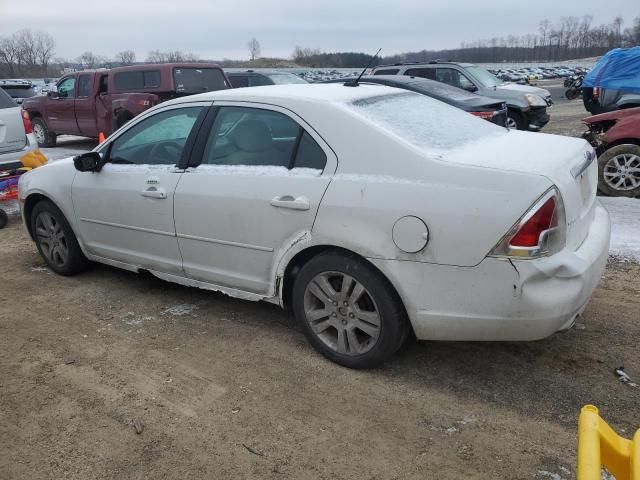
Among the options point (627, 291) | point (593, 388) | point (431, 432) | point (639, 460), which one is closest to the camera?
point (639, 460)

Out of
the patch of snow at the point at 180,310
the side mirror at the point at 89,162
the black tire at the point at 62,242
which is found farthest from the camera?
the black tire at the point at 62,242

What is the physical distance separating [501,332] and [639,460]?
1.32 metres

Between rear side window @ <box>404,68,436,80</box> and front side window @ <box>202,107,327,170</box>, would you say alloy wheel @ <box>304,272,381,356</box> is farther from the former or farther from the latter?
rear side window @ <box>404,68,436,80</box>

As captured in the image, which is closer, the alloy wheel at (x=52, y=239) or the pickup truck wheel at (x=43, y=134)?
the alloy wheel at (x=52, y=239)

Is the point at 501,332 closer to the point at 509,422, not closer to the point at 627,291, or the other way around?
the point at 509,422

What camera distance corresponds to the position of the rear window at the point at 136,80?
10969mm

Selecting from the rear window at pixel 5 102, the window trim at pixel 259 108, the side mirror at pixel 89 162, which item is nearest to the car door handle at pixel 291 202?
the window trim at pixel 259 108

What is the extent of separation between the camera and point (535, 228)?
264 centimetres

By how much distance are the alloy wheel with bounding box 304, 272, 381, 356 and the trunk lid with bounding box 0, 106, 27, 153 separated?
583cm

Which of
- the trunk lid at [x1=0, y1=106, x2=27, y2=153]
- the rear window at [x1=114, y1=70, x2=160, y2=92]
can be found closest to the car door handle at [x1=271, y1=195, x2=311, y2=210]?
the trunk lid at [x1=0, y1=106, x2=27, y2=153]

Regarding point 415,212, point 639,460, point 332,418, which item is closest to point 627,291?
point 415,212

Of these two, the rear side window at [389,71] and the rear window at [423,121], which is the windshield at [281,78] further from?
the rear window at [423,121]

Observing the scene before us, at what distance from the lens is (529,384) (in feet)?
10.3

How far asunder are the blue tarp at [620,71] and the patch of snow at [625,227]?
4694 mm
